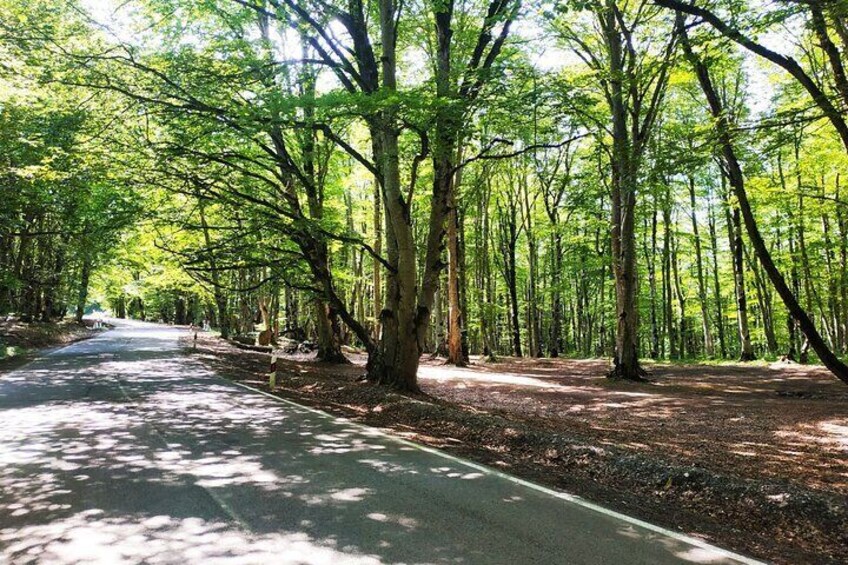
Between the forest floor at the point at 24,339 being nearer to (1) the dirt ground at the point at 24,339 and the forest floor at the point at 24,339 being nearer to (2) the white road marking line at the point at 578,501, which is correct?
(1) the dirt ground at the point at 24,339

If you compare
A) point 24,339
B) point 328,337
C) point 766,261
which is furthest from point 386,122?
point 24,339

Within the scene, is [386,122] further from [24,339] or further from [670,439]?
[24,339]

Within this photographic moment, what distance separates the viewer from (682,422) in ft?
34.7

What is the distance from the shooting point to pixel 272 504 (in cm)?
521

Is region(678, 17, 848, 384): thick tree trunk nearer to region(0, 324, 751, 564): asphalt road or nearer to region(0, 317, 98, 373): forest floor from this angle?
region(0, 324, 751, 564): asphalt road

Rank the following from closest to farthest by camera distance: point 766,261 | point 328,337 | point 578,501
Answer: point 578,501 → point 766,261 → point 328,337

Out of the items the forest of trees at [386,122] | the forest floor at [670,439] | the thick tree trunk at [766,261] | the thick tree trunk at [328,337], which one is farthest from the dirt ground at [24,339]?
the thick tree trunk at [766,261]

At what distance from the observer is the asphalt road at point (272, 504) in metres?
4.20

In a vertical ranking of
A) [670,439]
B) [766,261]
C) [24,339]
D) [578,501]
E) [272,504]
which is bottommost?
[670,439]

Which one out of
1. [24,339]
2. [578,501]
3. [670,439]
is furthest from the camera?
[24,339]

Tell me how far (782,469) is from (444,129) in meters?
7.81

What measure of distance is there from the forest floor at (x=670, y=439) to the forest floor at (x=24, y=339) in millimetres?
9305

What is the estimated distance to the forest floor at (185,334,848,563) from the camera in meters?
5.12

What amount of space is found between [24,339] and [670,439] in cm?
2958
